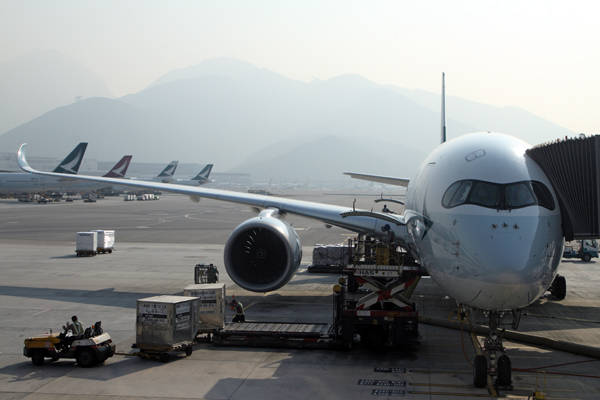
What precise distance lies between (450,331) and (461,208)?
717 cm

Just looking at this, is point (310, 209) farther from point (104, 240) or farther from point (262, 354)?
point (104, 240)

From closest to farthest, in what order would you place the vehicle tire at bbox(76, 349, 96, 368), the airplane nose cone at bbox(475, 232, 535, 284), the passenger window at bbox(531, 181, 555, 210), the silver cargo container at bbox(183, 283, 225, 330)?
the airplane nose cone at bbox(475, 232, 535, 284)
the passenger window at bbox(531, 181, 555, 210)
the vehicle tire at bbox(76, 349, 96, 368)
the silver cargo container at bbox(183, 283, 225, 330)

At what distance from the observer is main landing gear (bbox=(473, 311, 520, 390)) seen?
9.81m

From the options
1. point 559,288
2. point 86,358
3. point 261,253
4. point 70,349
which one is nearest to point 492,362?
point 261,253

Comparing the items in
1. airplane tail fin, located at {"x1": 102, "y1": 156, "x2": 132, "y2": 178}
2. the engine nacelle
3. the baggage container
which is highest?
airplane tail fin, located at {"x1": 102, "y1": 156, "x2": 132, "y2": 178}

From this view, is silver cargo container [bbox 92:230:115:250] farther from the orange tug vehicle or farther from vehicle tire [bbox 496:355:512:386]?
vehicle tire [bbox 496:355:512:386]

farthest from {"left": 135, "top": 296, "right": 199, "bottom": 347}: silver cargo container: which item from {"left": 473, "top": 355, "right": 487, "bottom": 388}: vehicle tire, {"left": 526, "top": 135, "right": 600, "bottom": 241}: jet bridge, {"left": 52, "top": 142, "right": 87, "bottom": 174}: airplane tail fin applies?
{"left": 52, "top": 142, "right": 87, "bottom": 174}: airplane tail fin

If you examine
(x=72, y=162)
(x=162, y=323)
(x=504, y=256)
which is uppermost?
(x=72, y=162)

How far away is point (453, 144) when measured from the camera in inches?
464

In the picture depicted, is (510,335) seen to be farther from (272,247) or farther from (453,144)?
(272,247)

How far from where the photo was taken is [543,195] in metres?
9.41

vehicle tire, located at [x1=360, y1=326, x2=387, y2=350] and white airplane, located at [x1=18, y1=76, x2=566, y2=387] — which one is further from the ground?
white airplane, located at [x1=18, y1=76, x2=566, y2=387]

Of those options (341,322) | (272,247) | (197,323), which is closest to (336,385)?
(341,322)

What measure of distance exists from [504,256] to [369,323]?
5.22m
